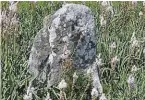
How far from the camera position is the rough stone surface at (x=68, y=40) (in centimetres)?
486

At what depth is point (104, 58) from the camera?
5.98m

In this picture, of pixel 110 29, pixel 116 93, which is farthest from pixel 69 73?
pixel 110 29

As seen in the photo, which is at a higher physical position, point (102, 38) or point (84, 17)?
point (84, 17)

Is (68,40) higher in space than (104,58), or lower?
higher

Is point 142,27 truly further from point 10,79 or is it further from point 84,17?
point 10,79

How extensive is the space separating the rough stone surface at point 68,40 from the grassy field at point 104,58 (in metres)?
0.18

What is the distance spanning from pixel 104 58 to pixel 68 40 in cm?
125

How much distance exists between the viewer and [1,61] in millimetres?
5121

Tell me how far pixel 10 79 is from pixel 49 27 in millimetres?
654

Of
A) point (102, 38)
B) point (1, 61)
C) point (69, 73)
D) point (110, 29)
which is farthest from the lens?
point (110, 29)

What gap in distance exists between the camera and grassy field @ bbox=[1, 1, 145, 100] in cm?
477

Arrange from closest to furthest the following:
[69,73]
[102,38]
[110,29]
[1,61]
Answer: [69,73] → [1,61] → [102,38] → [110,29]

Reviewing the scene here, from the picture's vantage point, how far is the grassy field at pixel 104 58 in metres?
4.77

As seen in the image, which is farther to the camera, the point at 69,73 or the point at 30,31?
the point at 30,31
